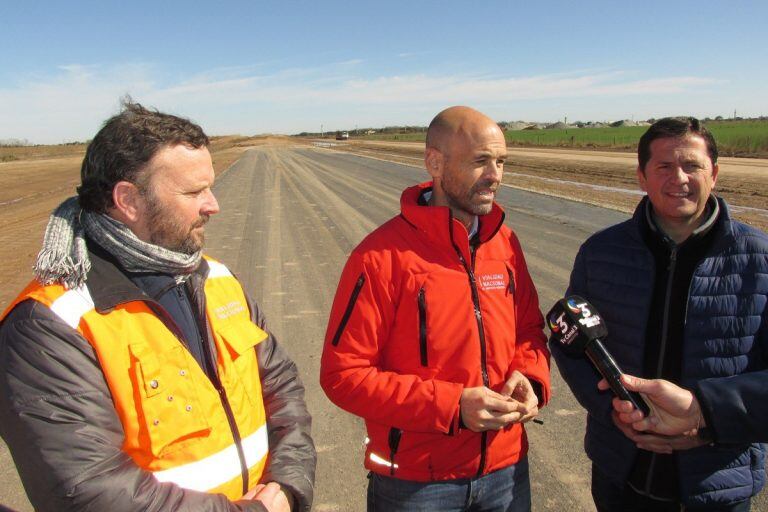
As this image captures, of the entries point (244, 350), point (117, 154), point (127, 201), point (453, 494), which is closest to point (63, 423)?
point (244, 350)

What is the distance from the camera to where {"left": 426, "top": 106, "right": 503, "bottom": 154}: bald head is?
2.10 metres

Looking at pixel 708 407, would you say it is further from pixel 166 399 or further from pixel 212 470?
pixel 166 399

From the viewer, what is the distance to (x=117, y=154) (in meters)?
1.73

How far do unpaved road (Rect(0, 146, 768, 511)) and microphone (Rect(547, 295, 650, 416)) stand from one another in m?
1.51

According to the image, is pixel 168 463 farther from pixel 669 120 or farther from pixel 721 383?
pixel 669 120

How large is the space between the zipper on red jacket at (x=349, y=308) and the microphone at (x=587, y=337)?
74cm

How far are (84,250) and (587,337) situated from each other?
1680mm

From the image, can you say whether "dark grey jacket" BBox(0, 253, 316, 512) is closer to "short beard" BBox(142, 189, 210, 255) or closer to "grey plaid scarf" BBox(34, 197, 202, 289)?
"grey plaid scarf" BBox(34, 197, 202, 289)

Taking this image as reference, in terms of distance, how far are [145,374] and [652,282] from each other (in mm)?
1862

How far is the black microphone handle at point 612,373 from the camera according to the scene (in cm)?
Answer: 183

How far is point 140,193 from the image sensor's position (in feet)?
5.79

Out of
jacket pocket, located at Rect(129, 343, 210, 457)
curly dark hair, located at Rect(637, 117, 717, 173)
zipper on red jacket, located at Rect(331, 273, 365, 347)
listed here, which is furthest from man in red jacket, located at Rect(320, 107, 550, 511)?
curly dark hair, located at Rect(637, 117, 717, 173)

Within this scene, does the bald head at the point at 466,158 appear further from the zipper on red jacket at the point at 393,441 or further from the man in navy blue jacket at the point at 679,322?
the zipper on red jacket at the point at 393,441

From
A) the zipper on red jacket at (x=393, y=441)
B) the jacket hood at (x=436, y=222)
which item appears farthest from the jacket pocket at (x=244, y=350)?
the jacket hood at (x=436, y=222)
